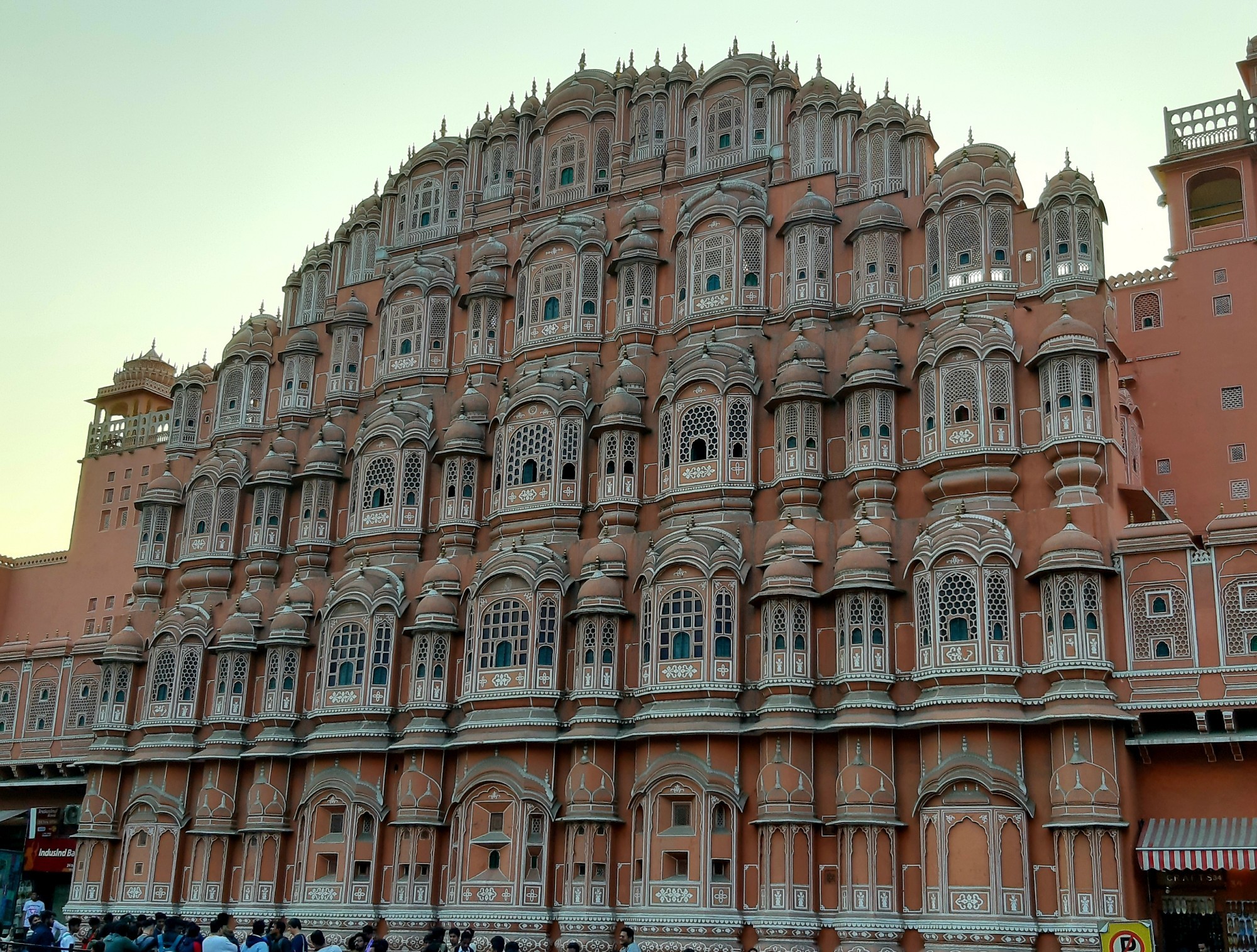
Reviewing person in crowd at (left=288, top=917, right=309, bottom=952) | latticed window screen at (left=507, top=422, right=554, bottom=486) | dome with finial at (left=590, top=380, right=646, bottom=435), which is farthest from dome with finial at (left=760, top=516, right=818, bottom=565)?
person in crowd at (left=288, top=917, right=309, bottom=952)

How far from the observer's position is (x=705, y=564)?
3244 cm

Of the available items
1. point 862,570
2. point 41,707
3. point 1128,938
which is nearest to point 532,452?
point 862,570

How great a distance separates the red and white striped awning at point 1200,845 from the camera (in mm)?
27125

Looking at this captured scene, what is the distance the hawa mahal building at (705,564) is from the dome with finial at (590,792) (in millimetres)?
97

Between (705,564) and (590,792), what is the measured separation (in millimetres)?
5940

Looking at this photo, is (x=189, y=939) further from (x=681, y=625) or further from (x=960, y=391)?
(x=960, y=391)

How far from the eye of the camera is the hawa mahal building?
28.9 meters

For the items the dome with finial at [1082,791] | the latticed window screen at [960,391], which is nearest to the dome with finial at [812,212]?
the latticed window screen at [960,391]

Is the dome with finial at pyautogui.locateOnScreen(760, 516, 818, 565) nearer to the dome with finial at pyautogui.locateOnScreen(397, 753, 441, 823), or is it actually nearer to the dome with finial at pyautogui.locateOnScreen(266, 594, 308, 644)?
the dome with finial at pyautogui.locateOnScreen(397, 753, 441, 823)

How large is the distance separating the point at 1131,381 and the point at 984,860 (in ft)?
48.9

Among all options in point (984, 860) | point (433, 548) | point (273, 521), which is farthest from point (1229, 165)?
point (273, 521)

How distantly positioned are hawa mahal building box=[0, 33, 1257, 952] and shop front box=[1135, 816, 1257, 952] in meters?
0.08

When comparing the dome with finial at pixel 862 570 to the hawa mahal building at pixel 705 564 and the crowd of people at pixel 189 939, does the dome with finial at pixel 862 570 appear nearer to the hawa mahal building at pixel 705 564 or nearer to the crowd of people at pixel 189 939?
the hawa mahal building at pixel 705 564

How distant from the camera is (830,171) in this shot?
37.5m
